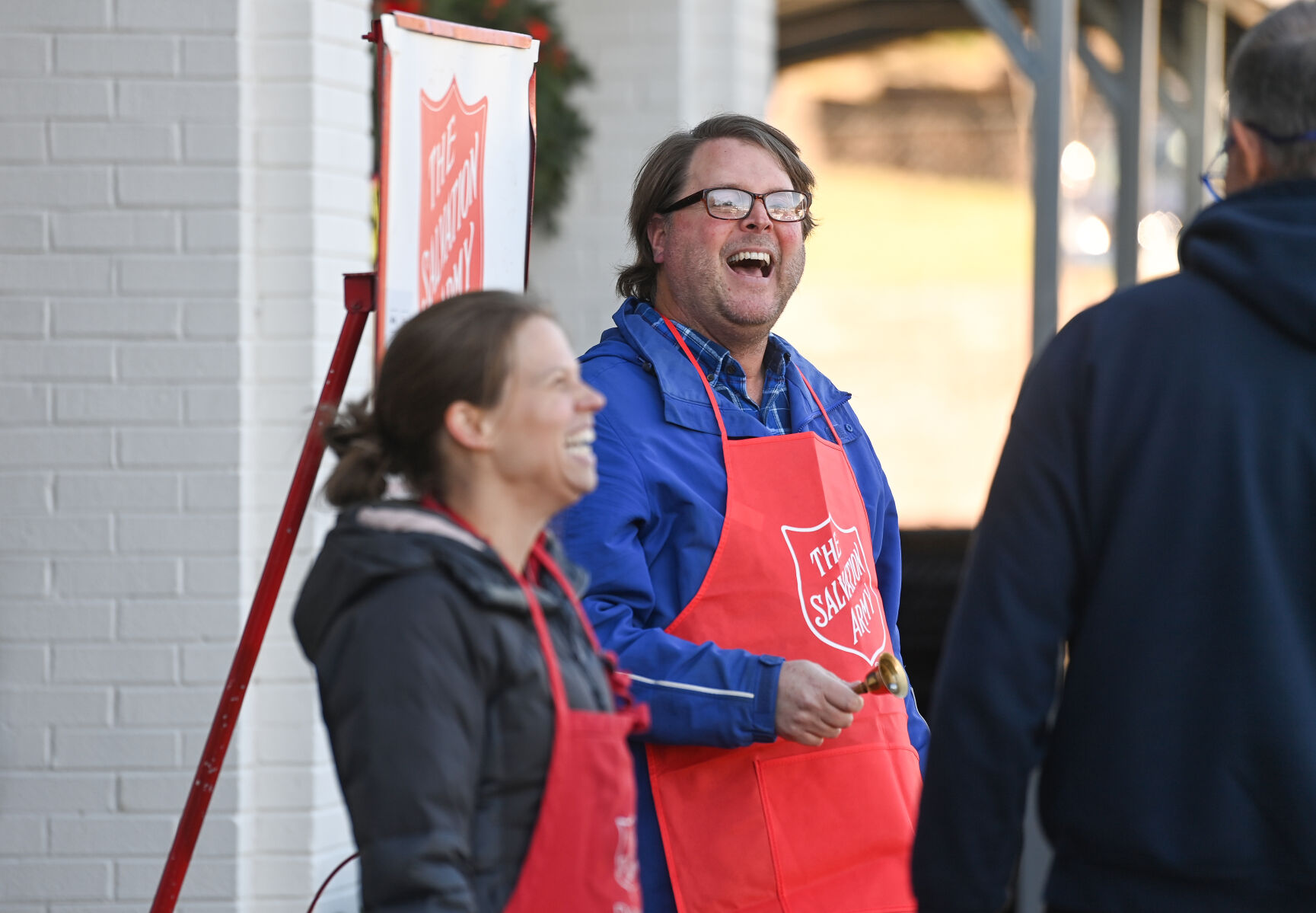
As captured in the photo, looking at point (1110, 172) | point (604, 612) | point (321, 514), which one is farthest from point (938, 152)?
point (604, 612)

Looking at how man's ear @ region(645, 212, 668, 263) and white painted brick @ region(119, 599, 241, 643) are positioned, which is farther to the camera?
white painted brick @ region(119, 599, 241, 643)

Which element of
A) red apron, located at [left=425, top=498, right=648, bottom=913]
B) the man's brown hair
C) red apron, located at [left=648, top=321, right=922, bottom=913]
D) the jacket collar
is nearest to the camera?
red apron, located at [left=425, top=498, right=648, bottom=913]

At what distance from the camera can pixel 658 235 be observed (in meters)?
2.49

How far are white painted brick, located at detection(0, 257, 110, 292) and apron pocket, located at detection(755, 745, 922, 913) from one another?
184cm

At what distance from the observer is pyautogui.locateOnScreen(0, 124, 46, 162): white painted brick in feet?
10.6

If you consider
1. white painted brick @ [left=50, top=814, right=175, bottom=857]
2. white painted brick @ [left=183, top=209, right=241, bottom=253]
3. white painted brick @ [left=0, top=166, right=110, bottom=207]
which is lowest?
white painted brick @ [left=50, top=814, right=175, bottom=857]

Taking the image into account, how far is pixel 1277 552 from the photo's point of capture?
5.11 feet

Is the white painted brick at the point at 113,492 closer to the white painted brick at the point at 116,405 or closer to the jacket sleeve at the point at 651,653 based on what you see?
the white painted brick at the point at 116,405

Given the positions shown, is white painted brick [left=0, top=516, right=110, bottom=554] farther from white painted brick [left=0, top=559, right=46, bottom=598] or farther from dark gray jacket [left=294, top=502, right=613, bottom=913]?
dark gray jacket [left=294, top=502, right=613, bottom=913]

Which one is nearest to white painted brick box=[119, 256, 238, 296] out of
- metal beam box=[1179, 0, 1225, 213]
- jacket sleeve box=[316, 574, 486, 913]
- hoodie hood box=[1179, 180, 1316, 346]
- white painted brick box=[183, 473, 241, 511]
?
white painted brick box=[183, 473, 241, 511]

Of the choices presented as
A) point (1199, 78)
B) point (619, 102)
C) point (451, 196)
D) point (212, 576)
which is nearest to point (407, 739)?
point (451, 196)

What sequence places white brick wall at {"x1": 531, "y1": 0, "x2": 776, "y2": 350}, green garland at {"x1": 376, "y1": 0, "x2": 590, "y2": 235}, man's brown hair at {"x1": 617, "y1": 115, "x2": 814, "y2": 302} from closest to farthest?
man's brown hair at {"x1": 617, "y1": 115, "x2": 814, "y2": 302}
green garland at {"x1": 376, "y1": 0, "x2": 590, "y2": 235}
white brick wall at {"x1": 531, "y1": 0, "x2": 776, "y2": 350}

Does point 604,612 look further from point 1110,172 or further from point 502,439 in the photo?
point 1110,172

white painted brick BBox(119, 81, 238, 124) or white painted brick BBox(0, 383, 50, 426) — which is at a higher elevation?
white painted brick BBox(119, 81, 238, 124)
